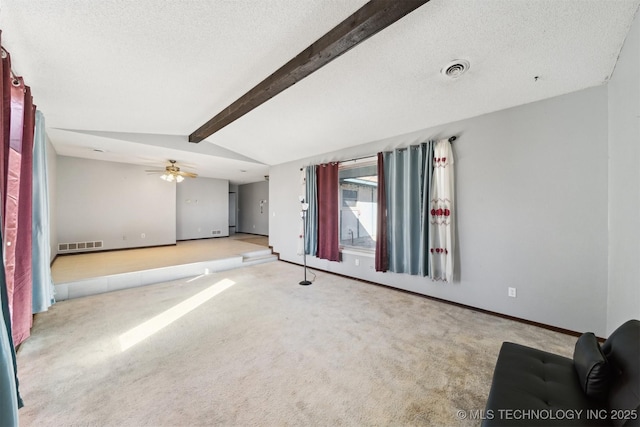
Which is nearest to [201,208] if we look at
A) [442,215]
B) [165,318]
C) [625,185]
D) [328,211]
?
[328,211]

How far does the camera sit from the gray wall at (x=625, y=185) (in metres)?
1.68

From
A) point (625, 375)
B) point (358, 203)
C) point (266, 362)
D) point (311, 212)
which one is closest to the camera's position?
point (625, 375)

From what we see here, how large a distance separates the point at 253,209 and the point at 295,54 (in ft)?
26.4

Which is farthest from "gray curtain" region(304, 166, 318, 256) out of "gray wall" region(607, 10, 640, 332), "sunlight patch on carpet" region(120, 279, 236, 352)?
"gray wall" region(607, 10, 640, 332)

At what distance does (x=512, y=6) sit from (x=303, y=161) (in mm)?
4110

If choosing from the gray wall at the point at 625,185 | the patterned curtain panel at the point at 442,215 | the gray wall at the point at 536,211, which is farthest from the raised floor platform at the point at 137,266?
the gray wall at the point at 625,185

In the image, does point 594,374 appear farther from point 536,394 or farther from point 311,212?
point 311,212

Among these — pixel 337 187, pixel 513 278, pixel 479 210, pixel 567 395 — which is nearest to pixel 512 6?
pixel 479 210

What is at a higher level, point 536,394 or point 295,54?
point 295,54

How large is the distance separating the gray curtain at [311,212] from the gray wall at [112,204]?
4.77 m

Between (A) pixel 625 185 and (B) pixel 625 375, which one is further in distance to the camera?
(A) pixel 625 185

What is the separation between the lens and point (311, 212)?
504cm

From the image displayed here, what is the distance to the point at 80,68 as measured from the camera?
2168mm

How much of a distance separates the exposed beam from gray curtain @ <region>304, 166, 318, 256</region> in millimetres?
2224
